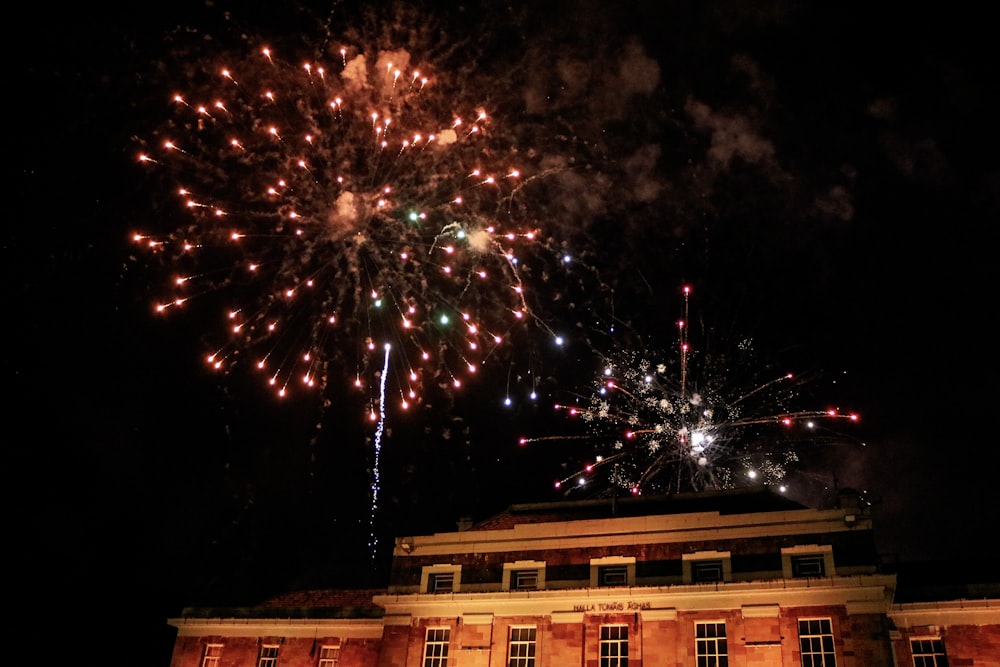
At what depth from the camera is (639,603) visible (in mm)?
29875

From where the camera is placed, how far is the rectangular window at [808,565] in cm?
2861

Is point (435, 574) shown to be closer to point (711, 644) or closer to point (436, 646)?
point (436, 646)

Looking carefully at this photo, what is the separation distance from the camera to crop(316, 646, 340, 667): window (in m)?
34.7

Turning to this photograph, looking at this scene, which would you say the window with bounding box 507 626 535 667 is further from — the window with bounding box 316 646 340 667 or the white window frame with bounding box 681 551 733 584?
the window with bounding box 316 646 340 667

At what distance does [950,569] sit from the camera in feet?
105

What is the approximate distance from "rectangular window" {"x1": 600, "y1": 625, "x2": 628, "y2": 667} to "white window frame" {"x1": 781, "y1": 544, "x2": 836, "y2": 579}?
→ 591 cm

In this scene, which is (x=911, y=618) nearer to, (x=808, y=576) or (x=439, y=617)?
(x=808, y=576)

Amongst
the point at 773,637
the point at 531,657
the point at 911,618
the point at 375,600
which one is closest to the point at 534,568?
the point at 531,657

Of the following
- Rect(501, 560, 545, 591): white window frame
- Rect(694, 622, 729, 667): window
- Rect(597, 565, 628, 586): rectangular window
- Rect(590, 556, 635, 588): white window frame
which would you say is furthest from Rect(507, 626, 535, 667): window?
Rect(694, 622, 729, 667): window

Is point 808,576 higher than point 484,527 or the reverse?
the reverse

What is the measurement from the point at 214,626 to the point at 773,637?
23637 mm

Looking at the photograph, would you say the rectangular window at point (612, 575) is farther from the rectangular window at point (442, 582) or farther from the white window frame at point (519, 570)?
the rectangular window at point (442, 582)

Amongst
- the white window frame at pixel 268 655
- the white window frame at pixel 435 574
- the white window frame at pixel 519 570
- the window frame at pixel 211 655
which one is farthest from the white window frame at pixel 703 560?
the window frame at pixel 211 655

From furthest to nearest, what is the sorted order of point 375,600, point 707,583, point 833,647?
point 375,600, point 707,583, point 833,647
